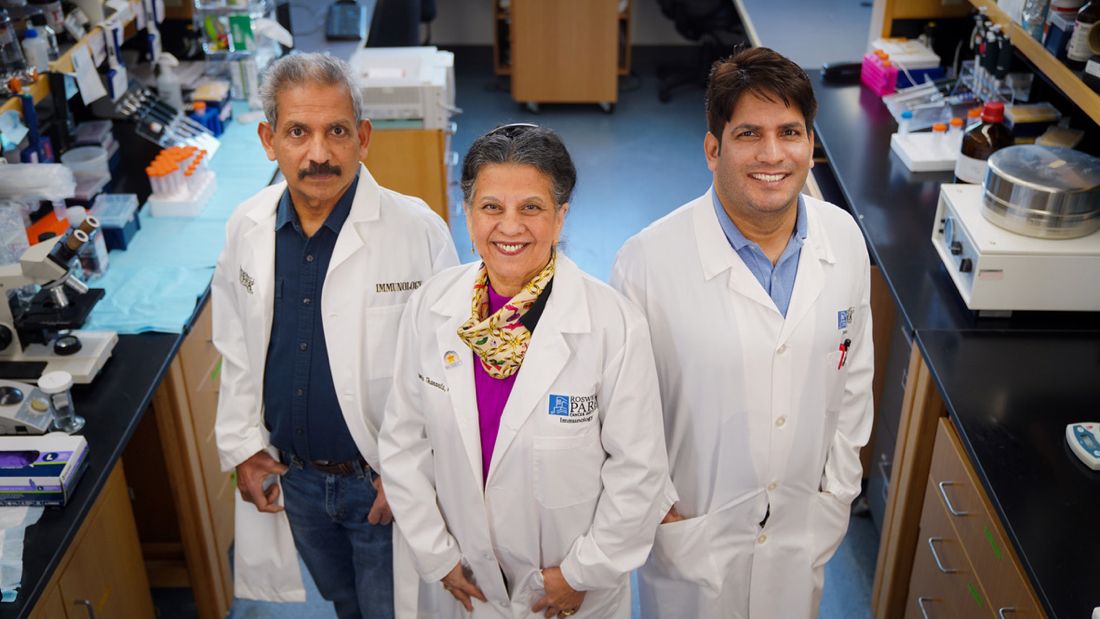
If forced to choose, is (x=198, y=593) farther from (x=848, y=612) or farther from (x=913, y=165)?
(x=913, y=165)

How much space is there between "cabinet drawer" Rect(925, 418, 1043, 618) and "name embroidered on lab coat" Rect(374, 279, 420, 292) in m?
1.21

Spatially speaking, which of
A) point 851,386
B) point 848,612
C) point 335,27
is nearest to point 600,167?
point 335,27

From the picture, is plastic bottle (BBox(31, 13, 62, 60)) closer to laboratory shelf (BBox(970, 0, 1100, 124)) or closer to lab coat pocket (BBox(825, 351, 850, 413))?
lab coat pocket (BBox(825, 351, 850, 413))

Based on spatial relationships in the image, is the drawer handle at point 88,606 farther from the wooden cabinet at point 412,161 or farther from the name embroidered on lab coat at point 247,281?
the wooden cabinet at point 412,161

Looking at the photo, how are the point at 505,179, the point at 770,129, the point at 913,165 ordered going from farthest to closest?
1. the point at 913,165
2. the point at 770,129
3. the point at 505,179

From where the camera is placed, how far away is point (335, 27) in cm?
475

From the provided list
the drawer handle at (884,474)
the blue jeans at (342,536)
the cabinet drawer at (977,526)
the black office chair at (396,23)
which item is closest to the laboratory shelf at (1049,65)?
the cabinet drawer at (977,526)

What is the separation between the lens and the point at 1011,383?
2.38 metres

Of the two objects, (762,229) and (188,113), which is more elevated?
(762,229)

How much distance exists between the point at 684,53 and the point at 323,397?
5413mm

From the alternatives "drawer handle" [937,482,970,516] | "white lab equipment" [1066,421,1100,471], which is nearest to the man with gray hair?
"drawer handle" [937,482,970,516]

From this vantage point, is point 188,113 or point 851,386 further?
point 188,113

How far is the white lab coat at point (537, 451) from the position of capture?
1819 mm

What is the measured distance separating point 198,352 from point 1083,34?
238cm
